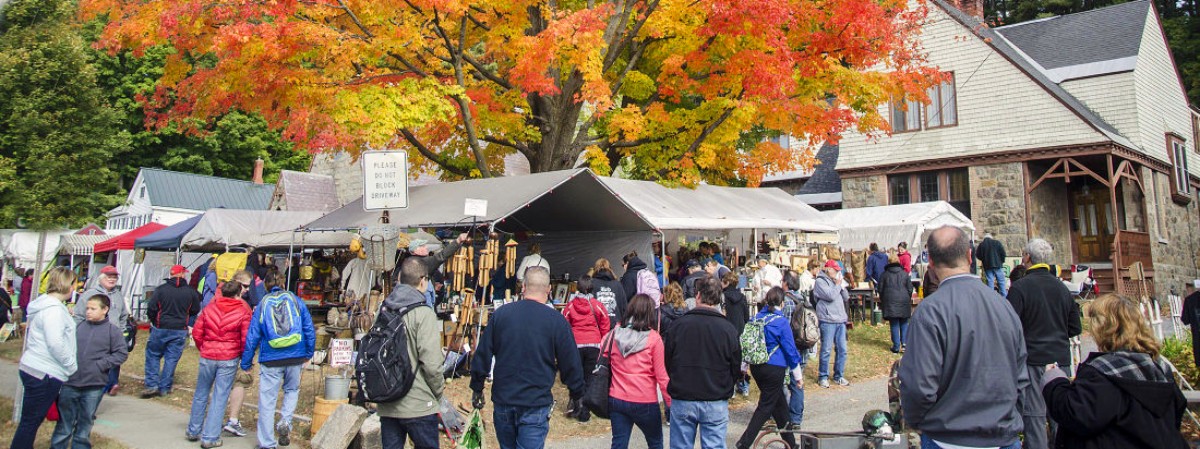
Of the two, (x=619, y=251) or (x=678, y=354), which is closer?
(x=678, y=354)

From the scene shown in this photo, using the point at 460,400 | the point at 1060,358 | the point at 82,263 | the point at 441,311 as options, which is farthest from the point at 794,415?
the point at 82,263

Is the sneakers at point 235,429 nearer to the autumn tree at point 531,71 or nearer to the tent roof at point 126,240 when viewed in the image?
the autumn tree at point 531,71

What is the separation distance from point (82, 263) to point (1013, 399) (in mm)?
31036

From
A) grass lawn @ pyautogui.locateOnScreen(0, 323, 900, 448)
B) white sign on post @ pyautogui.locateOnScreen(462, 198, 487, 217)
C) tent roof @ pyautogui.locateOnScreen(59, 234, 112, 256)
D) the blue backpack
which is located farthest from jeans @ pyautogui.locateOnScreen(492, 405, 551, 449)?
tent roof @ pyautogui.locateOnScreen(59, 234, 112, 256)

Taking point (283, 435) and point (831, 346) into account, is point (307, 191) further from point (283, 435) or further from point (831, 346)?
point (831, 346)

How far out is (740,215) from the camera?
14.2 metres

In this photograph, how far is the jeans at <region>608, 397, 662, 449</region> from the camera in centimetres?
545

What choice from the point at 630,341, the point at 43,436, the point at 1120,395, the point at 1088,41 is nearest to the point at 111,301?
the point at 43,436

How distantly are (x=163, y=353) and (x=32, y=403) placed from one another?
4.36 meters

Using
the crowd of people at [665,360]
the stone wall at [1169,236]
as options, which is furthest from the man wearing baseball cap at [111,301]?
the stone wall at [1169,236]

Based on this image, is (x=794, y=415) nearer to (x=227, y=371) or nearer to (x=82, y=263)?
(x=227, y=371)

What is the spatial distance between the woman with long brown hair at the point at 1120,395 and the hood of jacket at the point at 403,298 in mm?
3780

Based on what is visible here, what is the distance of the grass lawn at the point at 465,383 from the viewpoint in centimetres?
833

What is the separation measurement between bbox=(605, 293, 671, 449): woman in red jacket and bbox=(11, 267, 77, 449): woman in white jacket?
426cm
